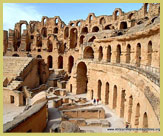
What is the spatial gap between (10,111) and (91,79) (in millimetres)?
11170

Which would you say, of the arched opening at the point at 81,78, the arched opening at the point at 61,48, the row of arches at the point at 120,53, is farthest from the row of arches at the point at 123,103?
the arched opening at the point at 61,48

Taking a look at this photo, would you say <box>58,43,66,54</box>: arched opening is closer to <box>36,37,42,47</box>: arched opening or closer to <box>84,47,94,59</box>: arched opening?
<box>36,37,42,47</box>: arched opening

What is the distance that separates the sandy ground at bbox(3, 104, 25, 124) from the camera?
15006 mm

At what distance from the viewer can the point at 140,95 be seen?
978 cm

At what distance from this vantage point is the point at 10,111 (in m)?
16.8

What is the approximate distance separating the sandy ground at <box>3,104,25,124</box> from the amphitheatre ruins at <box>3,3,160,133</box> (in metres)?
0.04

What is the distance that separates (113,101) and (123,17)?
1939 cm

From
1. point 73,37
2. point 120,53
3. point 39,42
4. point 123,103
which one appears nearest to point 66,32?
point 73,37

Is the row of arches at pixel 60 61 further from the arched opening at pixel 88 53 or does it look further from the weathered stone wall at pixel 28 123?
the weathered stone wall at pixel 28 123

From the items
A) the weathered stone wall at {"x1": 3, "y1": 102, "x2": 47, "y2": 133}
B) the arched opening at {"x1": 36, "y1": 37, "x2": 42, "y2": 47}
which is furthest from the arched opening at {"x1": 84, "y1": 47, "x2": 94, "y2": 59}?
the arched opening at {"x1": 36, "y1": 37, "x2": 42, "y2": 47}

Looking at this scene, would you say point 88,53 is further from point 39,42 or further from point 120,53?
point 39,42

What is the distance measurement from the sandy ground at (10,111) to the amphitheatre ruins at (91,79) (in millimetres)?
38

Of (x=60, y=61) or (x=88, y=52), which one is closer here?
(x=88, y=52)

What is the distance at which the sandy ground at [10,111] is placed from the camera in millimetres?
15006
